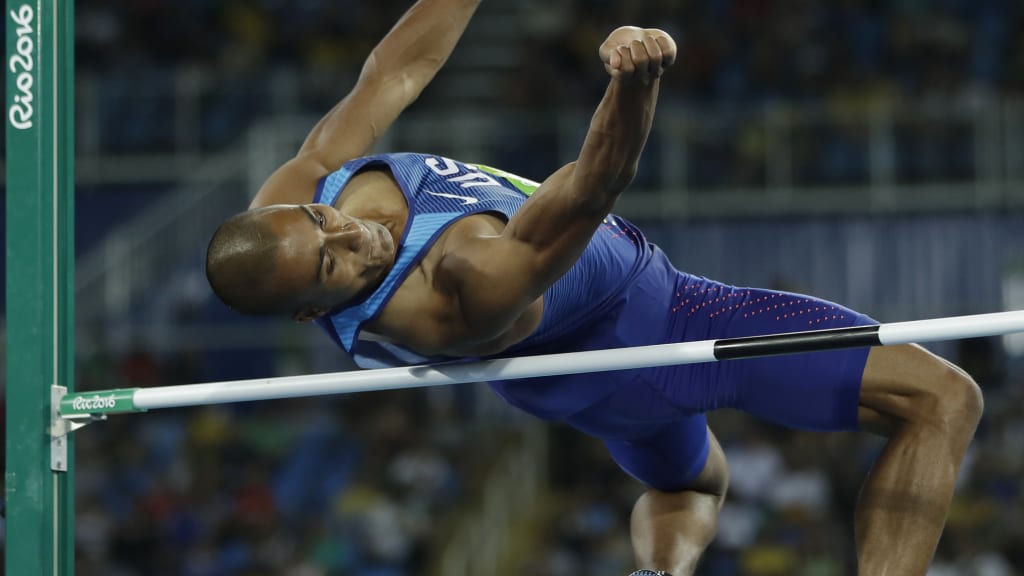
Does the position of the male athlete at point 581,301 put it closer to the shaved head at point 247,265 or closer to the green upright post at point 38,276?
the shaved head at point 247,265

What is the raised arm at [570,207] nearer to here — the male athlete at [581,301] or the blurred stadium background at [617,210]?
the male athlete at [581,301]

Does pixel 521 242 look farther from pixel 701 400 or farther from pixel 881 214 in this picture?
pixel 881 214

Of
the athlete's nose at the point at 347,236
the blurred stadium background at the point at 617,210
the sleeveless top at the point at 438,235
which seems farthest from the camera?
the blurred stadium background at the point at 617,210

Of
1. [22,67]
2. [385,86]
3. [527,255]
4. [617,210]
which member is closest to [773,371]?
[527,255]

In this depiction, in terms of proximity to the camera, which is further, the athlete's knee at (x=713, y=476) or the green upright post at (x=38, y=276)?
the athlete's knee at (x=713, y=476)

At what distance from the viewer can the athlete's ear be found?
3.19m

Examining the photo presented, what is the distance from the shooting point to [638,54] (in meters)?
2.83

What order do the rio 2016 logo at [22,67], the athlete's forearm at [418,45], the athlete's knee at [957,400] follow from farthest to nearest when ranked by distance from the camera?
the athlete's forearm at [418,45]
the rio 2016 logo at [22,67]
the athlete's knee at [957,400]

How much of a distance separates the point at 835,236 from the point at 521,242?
7353mm

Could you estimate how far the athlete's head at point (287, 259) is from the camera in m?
3.04

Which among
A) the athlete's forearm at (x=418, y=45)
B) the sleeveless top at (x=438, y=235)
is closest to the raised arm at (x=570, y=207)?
the sleeveless top at (x=438, y=235)

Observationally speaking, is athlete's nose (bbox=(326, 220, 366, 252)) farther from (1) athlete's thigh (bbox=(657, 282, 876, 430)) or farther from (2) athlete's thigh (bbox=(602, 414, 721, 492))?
(2) athlete's thigh (bbox=(602, 414, 721, 492))

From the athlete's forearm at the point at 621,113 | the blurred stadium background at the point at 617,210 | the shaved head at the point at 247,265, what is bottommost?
the blurred stadium background at the point at 617,210

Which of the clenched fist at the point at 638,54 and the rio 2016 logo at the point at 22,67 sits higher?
the clenched fist at the point at 638,54
